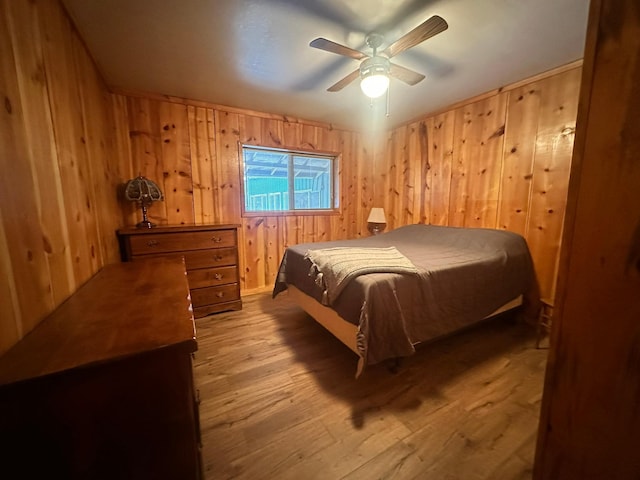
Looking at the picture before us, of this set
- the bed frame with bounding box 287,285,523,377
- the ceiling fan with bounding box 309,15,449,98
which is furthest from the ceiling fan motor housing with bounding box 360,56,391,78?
the bed frame with bounding box 287,285,523,377

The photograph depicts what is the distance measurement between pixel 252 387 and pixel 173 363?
3.61ft

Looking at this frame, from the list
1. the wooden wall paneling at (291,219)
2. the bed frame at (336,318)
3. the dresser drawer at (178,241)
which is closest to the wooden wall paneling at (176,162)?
the dresser drawer at (178,241)

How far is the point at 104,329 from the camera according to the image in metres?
0.78

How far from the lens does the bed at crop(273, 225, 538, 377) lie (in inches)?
59.8

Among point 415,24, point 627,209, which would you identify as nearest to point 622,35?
point 627,209

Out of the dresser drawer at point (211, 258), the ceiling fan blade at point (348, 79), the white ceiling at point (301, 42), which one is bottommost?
the dresser drawer at point (211, 258)

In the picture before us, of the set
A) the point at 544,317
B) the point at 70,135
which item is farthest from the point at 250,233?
the point at 544,317

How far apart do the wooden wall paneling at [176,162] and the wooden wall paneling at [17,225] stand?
1942 millimetres

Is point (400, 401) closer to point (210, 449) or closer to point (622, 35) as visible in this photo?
point (210, 449)

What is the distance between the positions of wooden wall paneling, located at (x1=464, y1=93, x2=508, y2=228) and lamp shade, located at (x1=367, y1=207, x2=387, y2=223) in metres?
1.18

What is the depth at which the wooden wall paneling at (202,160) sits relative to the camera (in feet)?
9.30

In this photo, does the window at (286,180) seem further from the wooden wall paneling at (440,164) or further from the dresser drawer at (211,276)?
the wooden wall paneling at (440,164)

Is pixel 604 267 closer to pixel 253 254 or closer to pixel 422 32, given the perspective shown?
pixel 422 32

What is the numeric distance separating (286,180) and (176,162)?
4.33 feet
